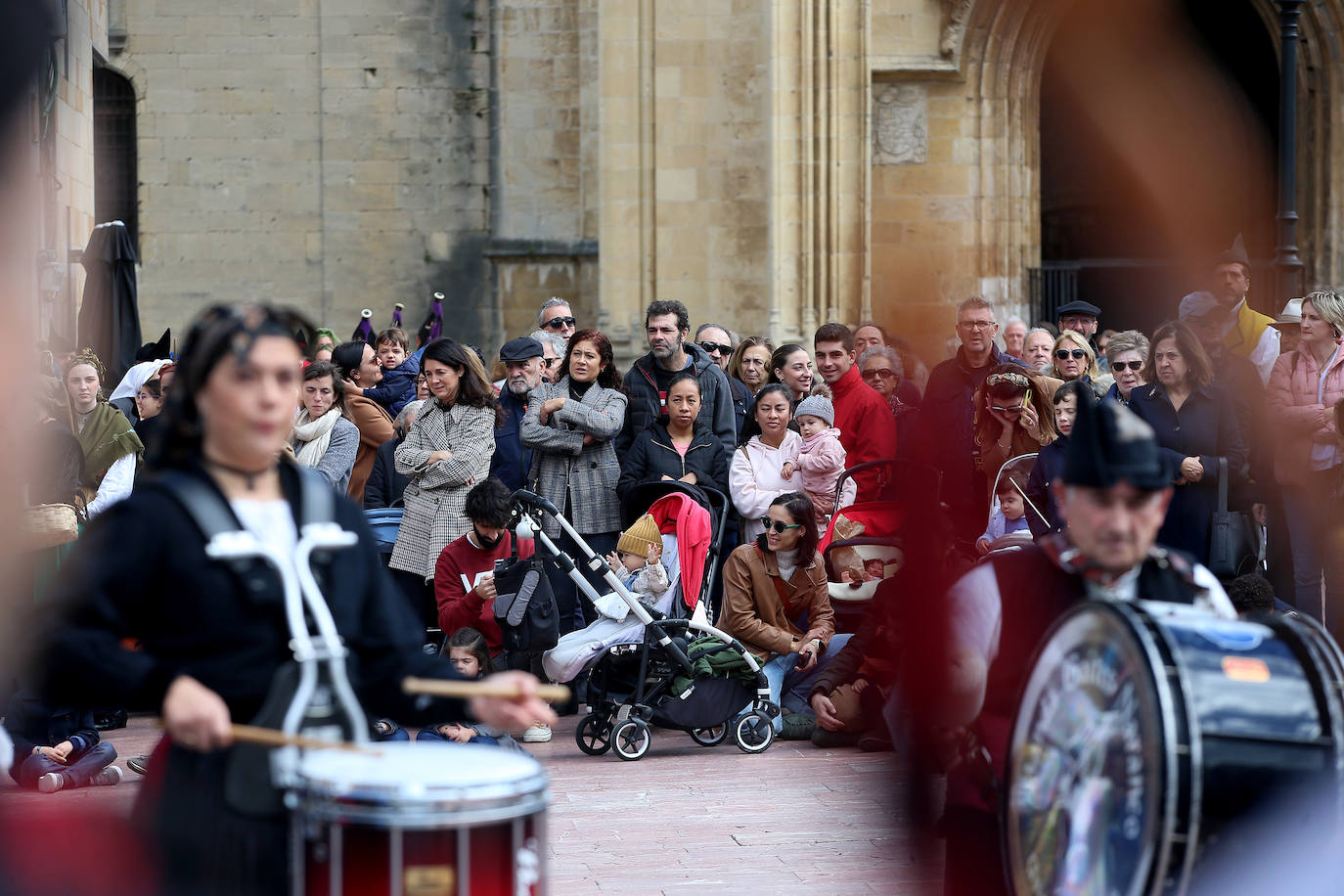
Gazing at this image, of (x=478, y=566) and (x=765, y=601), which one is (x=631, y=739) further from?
(x=478, y=566)

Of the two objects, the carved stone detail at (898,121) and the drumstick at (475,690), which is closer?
the drumstick at (475,690)

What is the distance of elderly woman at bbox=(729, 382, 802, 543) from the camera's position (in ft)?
28.1

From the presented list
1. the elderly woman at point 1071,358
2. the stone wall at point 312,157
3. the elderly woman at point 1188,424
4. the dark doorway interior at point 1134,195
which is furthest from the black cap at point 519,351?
the stone wall at point 312,157

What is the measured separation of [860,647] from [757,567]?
65 centimetres

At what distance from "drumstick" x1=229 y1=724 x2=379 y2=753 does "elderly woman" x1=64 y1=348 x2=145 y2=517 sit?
5.68 m

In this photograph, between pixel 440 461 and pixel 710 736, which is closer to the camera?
pixel 710 736

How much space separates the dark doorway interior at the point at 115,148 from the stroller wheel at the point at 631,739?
47.6 feet

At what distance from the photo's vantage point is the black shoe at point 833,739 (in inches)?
307

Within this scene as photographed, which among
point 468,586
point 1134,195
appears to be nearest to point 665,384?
point 468,586

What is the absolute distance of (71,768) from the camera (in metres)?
7.15

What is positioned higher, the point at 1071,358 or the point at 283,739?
the point at 1071,358

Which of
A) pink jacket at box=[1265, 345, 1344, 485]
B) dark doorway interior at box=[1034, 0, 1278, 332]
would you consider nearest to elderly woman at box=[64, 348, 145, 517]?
pink jacket at box=[1265, 345, 1344, 485]

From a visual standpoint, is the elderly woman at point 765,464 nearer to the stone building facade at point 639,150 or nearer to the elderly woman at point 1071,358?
A: the elderly woman at point 1071,358

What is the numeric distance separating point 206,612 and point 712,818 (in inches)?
141
